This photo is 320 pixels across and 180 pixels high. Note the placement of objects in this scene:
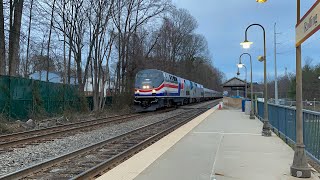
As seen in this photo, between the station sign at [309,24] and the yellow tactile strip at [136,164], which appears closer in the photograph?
the station sign at [309,24]

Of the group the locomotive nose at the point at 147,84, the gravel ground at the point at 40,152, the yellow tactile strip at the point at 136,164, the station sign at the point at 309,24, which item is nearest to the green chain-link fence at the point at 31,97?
the locomotive nose at the point at 147,84

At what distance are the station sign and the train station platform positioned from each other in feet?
9.02

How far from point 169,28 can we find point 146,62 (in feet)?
108

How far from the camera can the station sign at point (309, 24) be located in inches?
247

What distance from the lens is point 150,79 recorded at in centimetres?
3538

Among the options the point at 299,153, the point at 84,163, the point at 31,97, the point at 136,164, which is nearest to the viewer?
the point at 299,153

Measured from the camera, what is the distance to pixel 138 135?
1717cm

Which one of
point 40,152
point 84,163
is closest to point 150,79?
point 40,152

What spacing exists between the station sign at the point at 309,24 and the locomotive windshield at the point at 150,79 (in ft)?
90.0

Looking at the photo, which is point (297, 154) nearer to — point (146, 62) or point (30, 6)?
point (30, 6)

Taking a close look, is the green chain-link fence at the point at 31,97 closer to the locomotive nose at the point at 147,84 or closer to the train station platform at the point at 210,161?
the locomotive nose at the point at 147,84

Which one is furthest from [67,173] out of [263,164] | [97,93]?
[97,93]

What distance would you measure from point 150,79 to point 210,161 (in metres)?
26.0

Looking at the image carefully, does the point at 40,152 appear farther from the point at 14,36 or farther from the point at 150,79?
the point at 150,79
